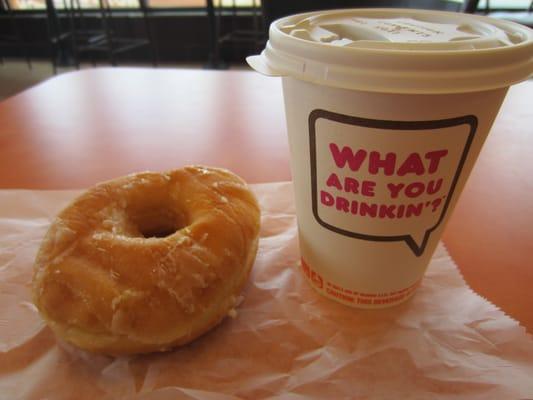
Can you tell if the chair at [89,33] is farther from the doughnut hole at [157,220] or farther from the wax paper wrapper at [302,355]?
the wax paper wrapper at [302,355]

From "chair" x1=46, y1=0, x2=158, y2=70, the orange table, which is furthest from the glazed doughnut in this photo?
"chair" x1=46, y1=0, x2=158, y2=70

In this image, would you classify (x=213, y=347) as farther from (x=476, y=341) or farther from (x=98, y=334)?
(x=476, y=341)

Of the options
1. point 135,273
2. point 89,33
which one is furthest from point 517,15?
point 89,33

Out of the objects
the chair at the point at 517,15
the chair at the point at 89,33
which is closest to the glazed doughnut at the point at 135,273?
the chair at the point at 517,15

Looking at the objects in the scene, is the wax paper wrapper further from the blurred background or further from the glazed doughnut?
the blurred background

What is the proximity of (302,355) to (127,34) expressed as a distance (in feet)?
15.6

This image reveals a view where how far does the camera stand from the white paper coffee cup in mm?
410

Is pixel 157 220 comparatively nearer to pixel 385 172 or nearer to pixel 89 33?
pixel 385 172

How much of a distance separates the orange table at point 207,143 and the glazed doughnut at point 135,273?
1.21 feet

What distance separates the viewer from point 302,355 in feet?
1.86

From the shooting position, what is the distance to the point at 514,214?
0.82m

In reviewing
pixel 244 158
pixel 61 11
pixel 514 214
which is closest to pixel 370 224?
pixel 514 214

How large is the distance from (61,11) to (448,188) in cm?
530

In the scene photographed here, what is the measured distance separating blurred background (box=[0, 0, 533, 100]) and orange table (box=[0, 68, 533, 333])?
2594 mm
